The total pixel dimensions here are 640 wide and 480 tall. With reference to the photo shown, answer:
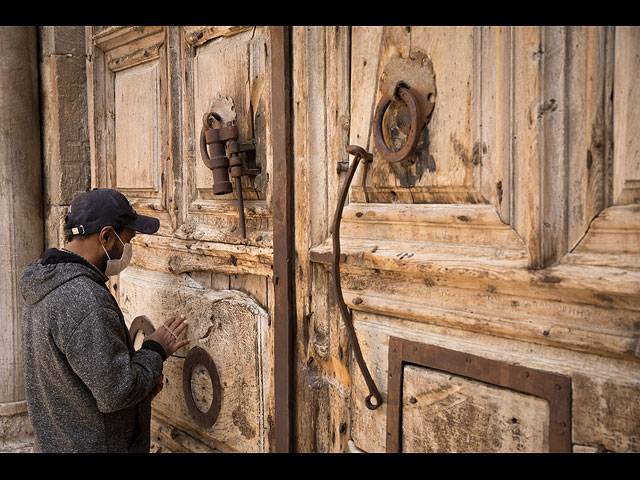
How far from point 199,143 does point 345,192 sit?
2.92ft

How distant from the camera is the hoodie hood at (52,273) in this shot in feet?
6.26

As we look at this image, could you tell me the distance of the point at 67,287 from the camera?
190 centimetres

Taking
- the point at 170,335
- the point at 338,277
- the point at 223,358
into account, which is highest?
the point at 338,277

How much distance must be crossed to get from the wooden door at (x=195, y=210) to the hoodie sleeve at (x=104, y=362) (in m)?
0.48

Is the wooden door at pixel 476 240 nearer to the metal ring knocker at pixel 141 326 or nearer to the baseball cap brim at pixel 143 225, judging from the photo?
the baseball cap brim at pixel 143 225

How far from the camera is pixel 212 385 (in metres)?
2.38

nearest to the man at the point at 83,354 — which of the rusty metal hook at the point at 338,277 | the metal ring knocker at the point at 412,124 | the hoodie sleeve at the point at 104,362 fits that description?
the hoodie sleeve at the point at 104,362

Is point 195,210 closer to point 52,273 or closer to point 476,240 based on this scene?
point 52,273

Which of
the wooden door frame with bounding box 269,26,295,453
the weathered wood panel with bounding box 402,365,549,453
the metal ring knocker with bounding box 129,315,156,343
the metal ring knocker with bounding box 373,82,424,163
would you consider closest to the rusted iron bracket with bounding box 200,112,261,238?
the wooden door frame with bounding box 269,26,295,453

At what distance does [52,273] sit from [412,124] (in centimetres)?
120

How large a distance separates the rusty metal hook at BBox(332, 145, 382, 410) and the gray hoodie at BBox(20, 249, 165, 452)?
690 mm

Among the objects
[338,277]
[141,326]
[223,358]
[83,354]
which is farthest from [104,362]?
[141,326]

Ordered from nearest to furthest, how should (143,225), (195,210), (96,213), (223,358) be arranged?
(96,213) < (143,225) < (223,358) < (195,210)
